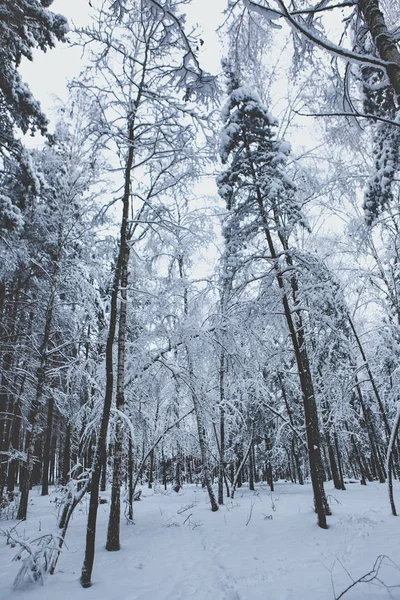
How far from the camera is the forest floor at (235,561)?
4.27 m

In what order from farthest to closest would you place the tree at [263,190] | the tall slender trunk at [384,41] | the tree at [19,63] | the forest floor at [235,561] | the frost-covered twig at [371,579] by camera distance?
1. the tree at [263,190]
2. the tree at [19,63]
3. the forest floor at [235,561]
4. the frost-covered twig at [371,579]
5. the tall slender trunk at [384,41]

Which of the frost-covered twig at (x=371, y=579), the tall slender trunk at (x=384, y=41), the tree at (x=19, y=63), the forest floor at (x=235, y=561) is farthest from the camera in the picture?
the tree at (x=19, y=63)

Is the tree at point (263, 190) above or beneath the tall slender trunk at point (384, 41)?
above

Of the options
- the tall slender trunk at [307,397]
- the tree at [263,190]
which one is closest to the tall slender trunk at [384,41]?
the tree at [263,190]

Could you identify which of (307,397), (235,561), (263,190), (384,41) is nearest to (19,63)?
(263,190)

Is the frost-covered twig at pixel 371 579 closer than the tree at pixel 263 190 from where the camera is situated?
Yes

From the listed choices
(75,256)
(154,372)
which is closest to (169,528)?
(154,372)

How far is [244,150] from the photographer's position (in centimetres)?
1001

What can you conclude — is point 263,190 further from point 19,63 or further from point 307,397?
point 19,63

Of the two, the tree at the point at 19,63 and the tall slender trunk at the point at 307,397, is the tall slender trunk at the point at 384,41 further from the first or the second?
the tree at the point at 19,63

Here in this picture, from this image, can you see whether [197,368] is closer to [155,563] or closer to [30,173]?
[155,563]

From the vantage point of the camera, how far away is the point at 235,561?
18.5ft

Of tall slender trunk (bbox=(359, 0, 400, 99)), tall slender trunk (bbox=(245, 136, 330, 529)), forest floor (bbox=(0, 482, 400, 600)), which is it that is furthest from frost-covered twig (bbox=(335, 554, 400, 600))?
tall slender trunk (bbox=(359, 0, 400, 99))

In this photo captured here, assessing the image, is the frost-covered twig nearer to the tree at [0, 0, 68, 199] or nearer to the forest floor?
the forest floor
